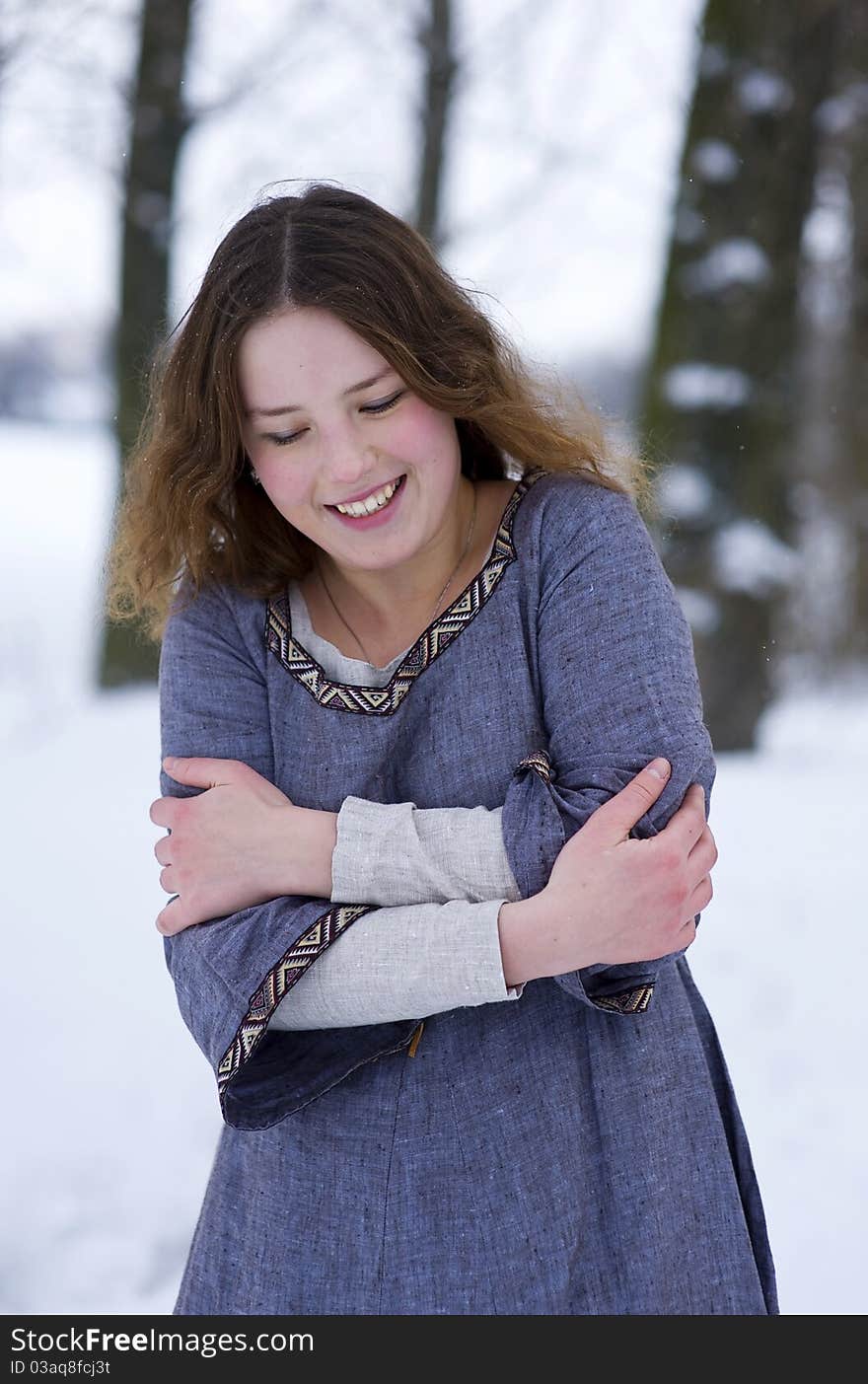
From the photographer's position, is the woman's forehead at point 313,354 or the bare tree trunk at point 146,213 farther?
the bare tree trunk at point 146,213

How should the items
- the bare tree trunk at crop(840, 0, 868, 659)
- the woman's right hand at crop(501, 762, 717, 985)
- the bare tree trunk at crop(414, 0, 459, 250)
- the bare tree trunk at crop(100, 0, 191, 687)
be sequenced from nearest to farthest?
the woman's right hand at crop(501, 762, 717, 985) → the bare tree trunk at crop(100, 0, 191, 687) → the bare tree trunk at crop(414, 0, 459, 250) → the bare tree trunk at crop(840, 0, 868, 659)

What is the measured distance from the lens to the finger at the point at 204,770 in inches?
50.4

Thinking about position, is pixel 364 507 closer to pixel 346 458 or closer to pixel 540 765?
pixel 346 458

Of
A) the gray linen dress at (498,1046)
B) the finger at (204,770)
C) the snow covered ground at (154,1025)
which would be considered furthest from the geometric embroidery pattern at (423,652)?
the snow covered ground at (154,1025)

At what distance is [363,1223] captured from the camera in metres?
1.26

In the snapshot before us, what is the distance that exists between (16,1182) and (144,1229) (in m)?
0.27

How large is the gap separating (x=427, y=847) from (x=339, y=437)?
1.33 feet

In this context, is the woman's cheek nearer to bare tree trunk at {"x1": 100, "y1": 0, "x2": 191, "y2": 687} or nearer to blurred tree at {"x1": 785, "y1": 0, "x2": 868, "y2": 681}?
bare tree trunk at {"x1": 100, "y1": 0, "x2": 191, "y2": 687}

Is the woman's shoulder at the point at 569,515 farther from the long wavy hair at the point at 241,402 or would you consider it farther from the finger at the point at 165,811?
the finger at the point at 165,811

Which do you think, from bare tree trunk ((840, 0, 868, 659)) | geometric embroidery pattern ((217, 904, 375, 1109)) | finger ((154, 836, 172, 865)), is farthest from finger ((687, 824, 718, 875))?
bare tree trunk ((840, 0, 868, 659))

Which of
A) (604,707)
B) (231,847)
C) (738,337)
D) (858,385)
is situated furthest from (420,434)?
(858,385)

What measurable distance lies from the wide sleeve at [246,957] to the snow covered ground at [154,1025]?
3.61 feet

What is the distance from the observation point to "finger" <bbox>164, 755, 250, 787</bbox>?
1.28 metres

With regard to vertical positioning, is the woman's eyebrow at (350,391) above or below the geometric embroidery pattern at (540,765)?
above
